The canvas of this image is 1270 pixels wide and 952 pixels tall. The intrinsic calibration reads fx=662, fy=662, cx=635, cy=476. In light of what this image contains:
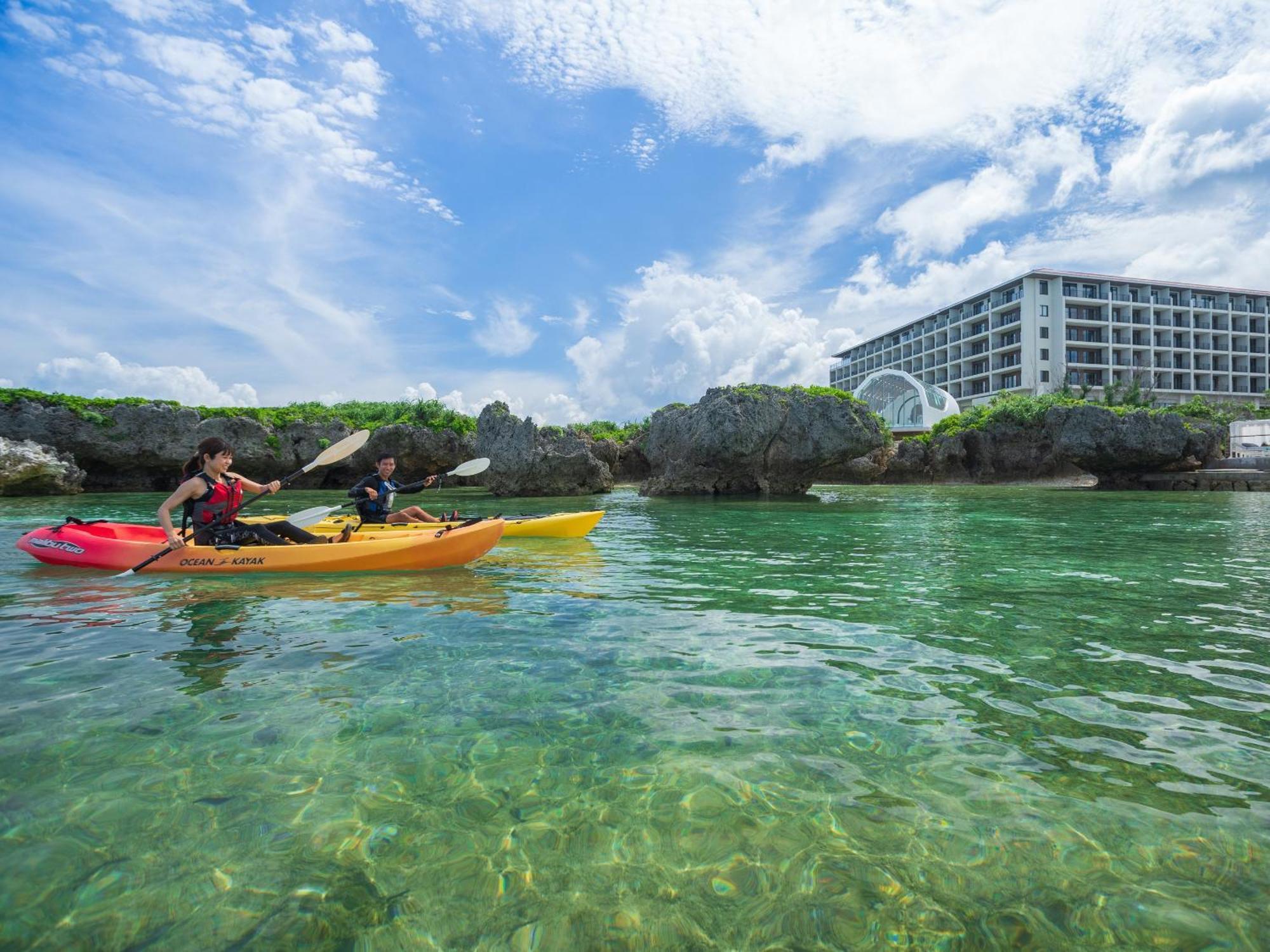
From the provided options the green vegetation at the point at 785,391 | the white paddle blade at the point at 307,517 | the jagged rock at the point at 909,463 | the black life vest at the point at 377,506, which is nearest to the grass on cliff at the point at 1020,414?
the jagged rock at the point at 909,463

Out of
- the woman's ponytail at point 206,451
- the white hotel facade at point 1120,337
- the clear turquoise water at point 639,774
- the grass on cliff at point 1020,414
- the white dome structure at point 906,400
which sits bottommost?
the clear turquoise water at point 639,774

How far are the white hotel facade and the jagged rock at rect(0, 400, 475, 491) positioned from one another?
57.4 metres

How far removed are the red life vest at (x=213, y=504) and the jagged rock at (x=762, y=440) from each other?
68.6ft

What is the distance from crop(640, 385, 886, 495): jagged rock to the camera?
90.6 ft

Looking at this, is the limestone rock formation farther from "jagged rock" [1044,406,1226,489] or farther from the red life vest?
the red life vest

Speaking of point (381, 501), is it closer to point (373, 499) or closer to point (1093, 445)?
point (373, 499)

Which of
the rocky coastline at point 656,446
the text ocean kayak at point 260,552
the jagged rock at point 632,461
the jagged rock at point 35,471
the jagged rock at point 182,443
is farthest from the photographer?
the jagged rock at point 632,461

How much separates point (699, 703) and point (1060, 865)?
195 centimetres

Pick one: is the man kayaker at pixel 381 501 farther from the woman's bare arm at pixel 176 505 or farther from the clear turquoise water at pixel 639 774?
the clear turquoise water at pixel 639 774

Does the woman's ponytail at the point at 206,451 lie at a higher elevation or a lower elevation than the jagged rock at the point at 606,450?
lower

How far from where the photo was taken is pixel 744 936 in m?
2.18

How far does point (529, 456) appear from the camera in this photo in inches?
1073

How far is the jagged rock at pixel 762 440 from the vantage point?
27.6 m

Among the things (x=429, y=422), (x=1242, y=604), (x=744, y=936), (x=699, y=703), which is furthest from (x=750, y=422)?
(x=744, y=936)
